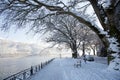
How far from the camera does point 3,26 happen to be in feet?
44.7

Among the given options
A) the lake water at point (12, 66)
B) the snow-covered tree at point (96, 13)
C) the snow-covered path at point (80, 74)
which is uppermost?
the snow-covered tree at point (96, 13)

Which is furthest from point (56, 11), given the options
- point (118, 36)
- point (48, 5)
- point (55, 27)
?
point (55, 27)

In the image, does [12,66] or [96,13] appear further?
[12,66]

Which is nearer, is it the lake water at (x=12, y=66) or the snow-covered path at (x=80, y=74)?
the snow-covered path at (x=80, y=74)

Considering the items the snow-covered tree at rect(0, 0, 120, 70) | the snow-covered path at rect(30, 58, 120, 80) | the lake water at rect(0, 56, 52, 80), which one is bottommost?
the lake water at rect(0, 56, 52, 80)

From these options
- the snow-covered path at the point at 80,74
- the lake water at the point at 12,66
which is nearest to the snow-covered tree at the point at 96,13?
the snow-covered path at the point at 80,74

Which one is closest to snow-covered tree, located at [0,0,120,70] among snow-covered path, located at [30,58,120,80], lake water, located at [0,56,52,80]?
snow-covered path, located at [30,58,120,80]

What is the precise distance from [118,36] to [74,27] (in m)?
33.4

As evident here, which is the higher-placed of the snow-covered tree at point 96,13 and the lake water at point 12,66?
the snow-covered tree at point 96,13

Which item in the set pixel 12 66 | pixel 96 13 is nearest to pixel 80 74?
pixel 96 13

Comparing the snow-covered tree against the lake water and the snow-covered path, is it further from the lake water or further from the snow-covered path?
the lake water

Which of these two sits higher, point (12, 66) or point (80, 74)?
point (80, 74)

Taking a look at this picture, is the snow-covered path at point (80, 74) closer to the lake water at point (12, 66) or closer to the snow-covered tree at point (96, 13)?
the snow-covered tree at point (96, 13)

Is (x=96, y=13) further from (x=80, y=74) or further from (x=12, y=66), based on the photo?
(x=12, y=66)
